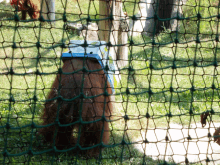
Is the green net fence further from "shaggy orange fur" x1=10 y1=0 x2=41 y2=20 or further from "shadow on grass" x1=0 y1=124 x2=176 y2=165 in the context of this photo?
"shaggy orange fur" x1=10 y1=0 x2=41 y2=20

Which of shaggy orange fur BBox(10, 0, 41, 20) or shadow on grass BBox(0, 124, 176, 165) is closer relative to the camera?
shadow on grass BBox(0, 124, 176, 165)

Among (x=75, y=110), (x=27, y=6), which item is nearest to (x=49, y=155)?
(x=75, y=110)

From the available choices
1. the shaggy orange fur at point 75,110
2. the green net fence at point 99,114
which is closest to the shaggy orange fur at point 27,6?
the green net fence at point 99,114

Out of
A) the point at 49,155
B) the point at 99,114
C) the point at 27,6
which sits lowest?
the point at 49,155

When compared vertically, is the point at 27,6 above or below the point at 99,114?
above

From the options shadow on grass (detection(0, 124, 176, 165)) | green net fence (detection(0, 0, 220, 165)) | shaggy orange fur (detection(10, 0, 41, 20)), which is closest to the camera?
green net fence (detection(0, 0, 220, 165))

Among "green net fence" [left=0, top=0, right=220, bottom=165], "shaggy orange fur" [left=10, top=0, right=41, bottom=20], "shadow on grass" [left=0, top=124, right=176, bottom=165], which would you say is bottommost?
"shadow on grass" [left=0, top=124, right=176, bottom=165]

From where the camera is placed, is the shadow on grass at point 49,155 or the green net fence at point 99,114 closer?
the green net fence at point 99,114

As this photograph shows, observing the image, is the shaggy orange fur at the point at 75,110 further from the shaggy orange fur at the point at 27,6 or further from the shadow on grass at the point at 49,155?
the shaggy orange fur at the point at 27,6

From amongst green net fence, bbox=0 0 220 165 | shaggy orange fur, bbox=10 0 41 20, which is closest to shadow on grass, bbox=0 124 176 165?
green net fence, bbox=0 0 220 165

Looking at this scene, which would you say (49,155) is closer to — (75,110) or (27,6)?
(75,110)

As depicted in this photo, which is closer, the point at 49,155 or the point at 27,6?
the point at 49,155

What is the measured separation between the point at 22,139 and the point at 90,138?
2.17 feet

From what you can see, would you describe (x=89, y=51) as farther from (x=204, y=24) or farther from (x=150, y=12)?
(x=150, y=12)
